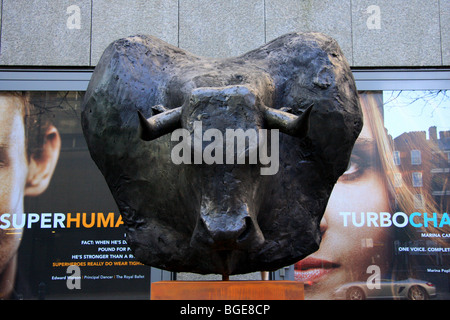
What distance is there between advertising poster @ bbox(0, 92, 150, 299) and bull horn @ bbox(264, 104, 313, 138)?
440 cm

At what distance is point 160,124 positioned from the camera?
9.10 ft

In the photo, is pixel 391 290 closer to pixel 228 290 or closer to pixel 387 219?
pixel 387 219

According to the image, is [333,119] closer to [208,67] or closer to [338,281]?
[208,67]

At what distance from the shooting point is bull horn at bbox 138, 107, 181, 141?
2713mm

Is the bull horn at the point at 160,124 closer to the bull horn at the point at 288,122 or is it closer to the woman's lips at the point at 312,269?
the bull horn at the point at 288,122

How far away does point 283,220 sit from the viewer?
136 inches

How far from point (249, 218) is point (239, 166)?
28cm

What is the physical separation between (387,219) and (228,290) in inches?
164

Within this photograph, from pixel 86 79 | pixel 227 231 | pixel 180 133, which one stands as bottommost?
pixel 227 231

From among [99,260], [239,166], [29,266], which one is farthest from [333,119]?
[29,266]

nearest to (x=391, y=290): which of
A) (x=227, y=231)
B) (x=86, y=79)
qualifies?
(x=227, y=231)

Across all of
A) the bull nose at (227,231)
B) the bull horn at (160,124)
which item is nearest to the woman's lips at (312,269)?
the bull nose at (227,231)

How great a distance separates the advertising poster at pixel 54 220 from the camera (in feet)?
21.8

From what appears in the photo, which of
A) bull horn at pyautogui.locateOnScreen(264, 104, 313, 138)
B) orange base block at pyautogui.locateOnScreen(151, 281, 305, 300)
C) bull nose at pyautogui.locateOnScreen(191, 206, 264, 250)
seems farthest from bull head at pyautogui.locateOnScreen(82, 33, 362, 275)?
bull nose at pyautogui.locateOnScreen(191, 206, 264, 250)
